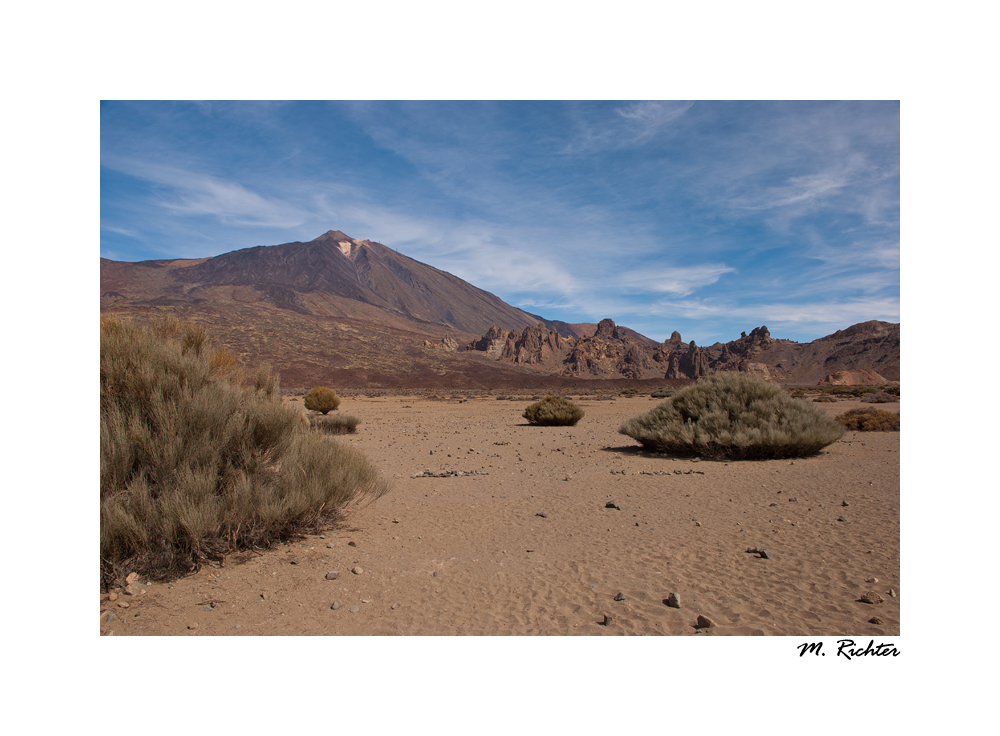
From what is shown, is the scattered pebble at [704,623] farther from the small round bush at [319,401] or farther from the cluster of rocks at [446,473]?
the small round bush at [319,401]

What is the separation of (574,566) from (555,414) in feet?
50.6

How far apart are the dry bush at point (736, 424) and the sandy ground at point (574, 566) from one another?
5.05 ft

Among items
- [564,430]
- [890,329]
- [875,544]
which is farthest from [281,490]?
[890,329]

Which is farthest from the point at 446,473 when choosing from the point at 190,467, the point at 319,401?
the point at 319,401

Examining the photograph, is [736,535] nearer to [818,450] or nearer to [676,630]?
[676,630]

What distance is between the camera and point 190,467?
4.72 metres

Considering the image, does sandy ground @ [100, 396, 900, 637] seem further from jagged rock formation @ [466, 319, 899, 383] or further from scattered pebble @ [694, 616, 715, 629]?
jagged rock formation @ [466, 319, 899, 383]

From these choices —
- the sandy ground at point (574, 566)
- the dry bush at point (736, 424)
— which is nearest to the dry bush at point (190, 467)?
the sandy ground at point (574, 566)

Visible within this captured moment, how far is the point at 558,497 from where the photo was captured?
7.81 m

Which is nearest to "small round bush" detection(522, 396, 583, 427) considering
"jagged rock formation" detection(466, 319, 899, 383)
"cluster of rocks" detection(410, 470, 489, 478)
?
"cluster of rocks" detection(410, 470, 489, 478)

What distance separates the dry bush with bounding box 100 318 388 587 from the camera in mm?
4223

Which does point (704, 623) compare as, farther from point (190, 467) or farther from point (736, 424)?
point (736, 424)

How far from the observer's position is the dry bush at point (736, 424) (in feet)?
34.8

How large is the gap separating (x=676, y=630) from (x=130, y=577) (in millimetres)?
4215
